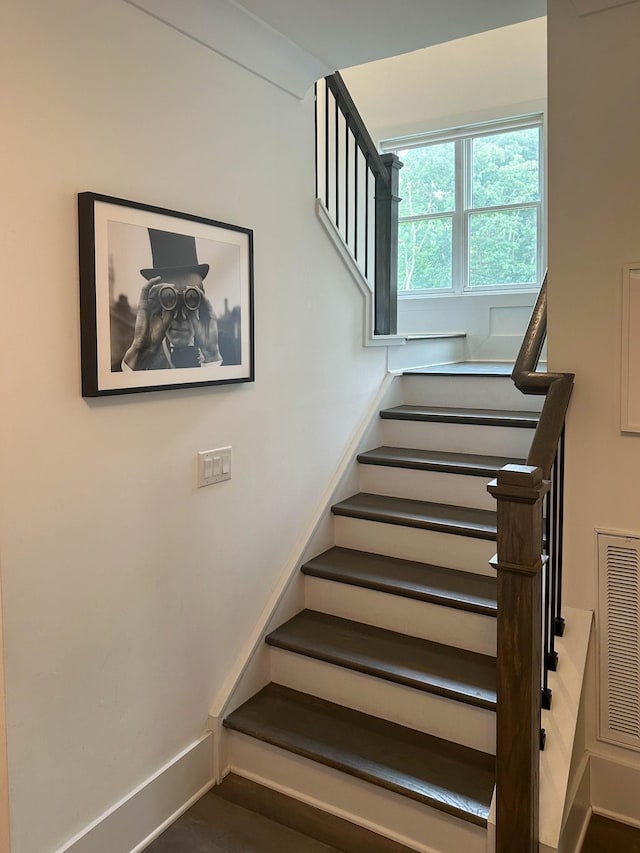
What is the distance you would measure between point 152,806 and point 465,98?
4808 mm

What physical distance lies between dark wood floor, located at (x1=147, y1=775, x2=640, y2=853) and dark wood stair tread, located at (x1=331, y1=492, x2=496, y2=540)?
106 centimetres

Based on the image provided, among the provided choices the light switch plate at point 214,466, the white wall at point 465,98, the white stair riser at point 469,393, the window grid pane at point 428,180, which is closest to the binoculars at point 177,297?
the light switch plate at point 214,466

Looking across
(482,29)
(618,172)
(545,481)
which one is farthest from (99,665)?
(482,29)

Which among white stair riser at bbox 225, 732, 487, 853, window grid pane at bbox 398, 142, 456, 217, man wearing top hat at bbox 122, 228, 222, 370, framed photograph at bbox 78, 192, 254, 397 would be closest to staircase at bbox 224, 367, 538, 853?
white stair riser at bbox 225, 732, 487, 853

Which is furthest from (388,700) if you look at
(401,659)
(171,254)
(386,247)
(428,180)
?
(428,180)

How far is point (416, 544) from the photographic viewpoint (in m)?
2.85

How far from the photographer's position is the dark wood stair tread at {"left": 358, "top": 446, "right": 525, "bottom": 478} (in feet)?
9.72

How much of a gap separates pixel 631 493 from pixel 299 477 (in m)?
1.30

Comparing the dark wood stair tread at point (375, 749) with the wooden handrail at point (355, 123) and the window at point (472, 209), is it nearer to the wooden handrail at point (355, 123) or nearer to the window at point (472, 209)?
the wooden handrail at point (355, 123)

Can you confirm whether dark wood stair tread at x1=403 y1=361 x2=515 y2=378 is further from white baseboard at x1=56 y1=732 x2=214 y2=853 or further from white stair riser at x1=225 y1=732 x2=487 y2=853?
white baseboard at x1=56 y1=732 x2=214 y2=853

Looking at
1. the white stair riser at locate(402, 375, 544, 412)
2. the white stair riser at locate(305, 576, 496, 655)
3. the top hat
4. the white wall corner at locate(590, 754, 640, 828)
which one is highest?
the top hat

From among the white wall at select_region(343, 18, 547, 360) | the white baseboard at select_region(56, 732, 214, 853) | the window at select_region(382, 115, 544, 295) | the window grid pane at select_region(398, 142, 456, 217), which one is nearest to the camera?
the white baseboard at select_region(56, 732, 214, 853)

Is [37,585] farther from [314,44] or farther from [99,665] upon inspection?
[314,44]

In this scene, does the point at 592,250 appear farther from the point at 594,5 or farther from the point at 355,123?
the point at 355,123
